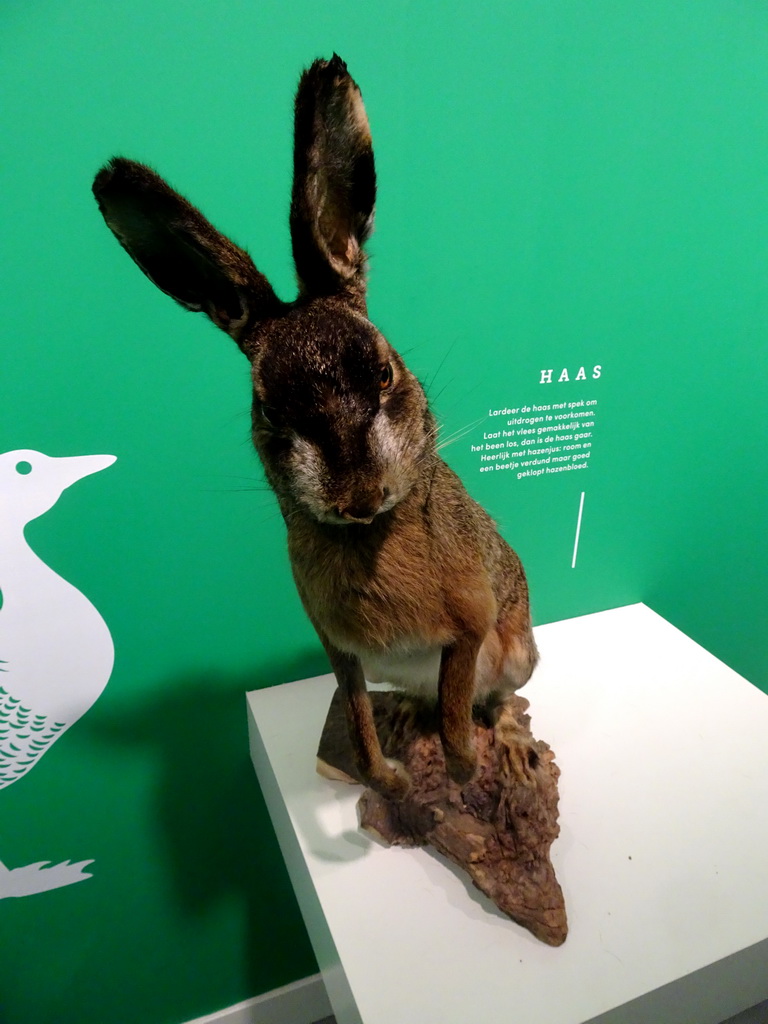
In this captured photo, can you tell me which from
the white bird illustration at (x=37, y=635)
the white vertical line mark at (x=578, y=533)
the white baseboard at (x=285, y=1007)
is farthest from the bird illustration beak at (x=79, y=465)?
the white baseboard at (x=285, y=1007)

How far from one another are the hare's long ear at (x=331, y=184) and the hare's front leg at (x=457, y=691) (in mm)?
371

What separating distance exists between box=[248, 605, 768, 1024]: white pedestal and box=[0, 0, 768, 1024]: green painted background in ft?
0.82

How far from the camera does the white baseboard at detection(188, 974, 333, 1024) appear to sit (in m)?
1.37

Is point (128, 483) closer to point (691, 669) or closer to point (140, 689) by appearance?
point (140, 689)

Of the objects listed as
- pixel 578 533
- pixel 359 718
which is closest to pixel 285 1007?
pixel 359 718

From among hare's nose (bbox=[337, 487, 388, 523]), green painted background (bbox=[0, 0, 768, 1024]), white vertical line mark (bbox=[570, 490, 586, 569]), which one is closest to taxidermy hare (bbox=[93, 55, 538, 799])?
hare's nose (bbox=[337, 487, 388, 523])

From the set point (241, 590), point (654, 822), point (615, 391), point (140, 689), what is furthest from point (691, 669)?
point (140, 689)

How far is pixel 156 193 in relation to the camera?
1.77 ft

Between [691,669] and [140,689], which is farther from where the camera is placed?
[691,669]

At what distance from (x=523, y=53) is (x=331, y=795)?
3.55 ft

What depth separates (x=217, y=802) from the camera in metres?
1.24

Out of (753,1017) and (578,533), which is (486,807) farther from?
(753,1017)

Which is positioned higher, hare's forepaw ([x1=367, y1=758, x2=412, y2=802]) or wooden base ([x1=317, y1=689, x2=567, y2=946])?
hare's forepaw ([x1=367, y1=758, x2=412, y2=802])

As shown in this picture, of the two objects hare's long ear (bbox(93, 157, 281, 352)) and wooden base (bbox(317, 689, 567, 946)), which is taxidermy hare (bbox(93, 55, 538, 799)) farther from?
wooden base (bbox(317, 689, 567, 946))
